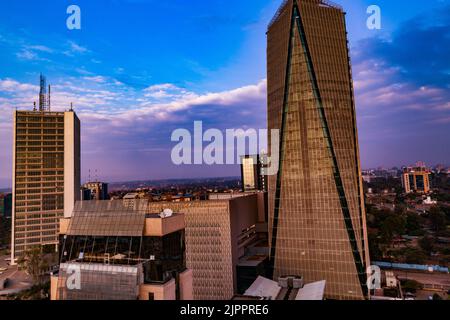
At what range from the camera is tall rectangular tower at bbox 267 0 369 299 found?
3112 cm

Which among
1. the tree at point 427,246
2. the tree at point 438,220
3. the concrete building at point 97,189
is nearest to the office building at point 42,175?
the concrete building at point 97,189

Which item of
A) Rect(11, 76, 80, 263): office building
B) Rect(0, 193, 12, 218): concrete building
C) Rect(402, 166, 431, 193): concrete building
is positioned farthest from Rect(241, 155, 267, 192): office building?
Rect(0, 193, 12, 218): concrete building

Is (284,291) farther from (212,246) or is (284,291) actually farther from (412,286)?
(412,286)

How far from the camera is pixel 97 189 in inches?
4446

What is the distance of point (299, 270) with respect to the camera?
32688 millimetres

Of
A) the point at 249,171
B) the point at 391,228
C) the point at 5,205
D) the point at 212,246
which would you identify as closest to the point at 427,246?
the point at 391,228

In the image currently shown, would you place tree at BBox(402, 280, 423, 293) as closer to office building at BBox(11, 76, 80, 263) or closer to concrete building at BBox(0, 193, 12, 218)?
office building at BBox(11, 76, 80, 263)

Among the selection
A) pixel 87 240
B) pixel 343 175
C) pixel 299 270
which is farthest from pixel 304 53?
pixel 87 240

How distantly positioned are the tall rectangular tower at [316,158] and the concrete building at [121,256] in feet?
57.0

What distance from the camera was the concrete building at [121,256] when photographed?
1628 centimetres

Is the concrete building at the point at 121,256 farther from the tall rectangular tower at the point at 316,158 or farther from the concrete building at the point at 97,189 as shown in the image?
the concrete building at the point at 97,189

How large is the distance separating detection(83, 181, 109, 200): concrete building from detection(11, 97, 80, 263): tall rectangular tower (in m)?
49.2
